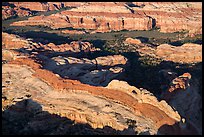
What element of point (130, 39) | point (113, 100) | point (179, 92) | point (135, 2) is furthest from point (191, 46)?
point (135, 2)

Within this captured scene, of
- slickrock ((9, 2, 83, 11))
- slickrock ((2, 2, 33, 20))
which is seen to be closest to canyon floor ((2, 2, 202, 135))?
slickrock ((2, 2, 33, 20))

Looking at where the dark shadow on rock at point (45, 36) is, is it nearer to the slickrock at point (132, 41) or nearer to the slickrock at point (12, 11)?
the slickrock at point (132, 41)

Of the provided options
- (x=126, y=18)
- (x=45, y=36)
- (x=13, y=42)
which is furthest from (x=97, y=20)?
(x=13, y=42)

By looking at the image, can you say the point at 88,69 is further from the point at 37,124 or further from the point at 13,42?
the point at 37,124

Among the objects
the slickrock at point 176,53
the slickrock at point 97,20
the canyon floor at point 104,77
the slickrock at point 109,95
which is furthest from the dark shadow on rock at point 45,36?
the slickrock at point 109,95

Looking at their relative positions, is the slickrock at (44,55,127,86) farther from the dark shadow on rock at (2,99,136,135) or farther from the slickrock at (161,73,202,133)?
the dark shadow on rock at (2,99,136,135)
